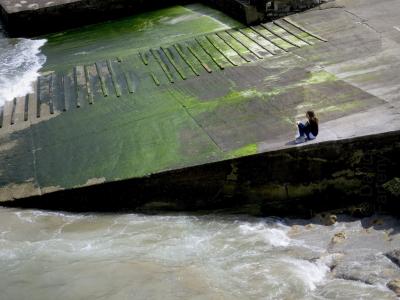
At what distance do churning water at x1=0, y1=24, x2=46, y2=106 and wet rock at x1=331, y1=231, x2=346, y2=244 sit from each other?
24.8ft

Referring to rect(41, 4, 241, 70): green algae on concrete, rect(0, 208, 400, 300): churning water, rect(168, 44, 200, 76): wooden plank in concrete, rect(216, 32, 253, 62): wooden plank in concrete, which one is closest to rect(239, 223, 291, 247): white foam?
rect(0, 208, 400, 300): churning water

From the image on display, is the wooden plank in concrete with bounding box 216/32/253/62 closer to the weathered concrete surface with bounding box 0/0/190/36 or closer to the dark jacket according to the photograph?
the dark jacket

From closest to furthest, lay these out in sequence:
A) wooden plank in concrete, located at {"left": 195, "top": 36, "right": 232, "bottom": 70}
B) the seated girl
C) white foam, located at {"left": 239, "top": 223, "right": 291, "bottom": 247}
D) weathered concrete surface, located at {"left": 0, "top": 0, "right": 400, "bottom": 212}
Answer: white foam, located at {"left": 239, "top": 223, "right": 291, "bottom": 247} → the seated girl → weathered concrete surface, located at {"left": 0, "top": 0, "right": 400, "bottom": 212} → wooden plank in concrete, located at {"left": 195, "top": 36, "right": 232, "bottom": 70}

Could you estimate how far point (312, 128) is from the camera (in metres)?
8.94

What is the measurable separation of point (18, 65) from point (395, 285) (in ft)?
35.5

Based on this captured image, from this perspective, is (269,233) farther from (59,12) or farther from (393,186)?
(59,12)

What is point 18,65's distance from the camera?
14.5 m

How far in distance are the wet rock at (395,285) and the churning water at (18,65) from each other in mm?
8775

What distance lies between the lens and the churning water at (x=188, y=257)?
7.16 m

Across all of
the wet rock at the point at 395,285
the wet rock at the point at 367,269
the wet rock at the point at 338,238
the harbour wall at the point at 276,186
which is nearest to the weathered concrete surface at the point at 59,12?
the harbour wall at the point at 276,186

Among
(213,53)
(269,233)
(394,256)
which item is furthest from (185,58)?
(394,256)

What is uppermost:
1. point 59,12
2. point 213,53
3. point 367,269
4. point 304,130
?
point 59,12

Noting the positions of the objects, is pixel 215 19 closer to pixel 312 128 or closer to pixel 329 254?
pixel 312 128

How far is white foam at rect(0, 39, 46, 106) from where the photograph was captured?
13.0 metres
